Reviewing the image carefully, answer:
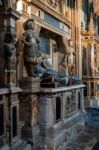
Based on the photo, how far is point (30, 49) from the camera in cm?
697

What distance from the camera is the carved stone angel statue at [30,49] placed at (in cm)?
698

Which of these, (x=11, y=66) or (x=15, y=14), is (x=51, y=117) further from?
(x=15, y=14)

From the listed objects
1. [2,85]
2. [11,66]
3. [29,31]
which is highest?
[29,31]

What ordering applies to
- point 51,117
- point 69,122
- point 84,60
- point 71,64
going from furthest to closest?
point 84,60, point 71,64, point 69,122, point 51,117

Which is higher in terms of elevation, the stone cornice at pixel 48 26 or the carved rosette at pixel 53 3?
the carved rosette at pixel 53 3

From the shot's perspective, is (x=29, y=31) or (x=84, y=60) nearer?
(x=29, y=31)

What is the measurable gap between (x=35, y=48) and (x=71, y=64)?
4253mm

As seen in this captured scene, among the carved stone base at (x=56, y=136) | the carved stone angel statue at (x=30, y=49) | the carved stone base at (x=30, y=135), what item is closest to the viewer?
the carved stone base at (x=30, y=135)

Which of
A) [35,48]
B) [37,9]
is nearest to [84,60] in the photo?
[37,9]

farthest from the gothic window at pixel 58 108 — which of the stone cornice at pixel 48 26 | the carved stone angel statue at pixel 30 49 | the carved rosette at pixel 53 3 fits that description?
the carved rosette at pixel 53 3

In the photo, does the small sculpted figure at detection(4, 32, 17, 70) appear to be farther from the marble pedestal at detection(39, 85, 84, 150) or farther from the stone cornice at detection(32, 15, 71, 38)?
the stone cornice at detection(32, 15, 71, 38)

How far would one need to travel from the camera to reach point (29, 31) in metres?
7.08

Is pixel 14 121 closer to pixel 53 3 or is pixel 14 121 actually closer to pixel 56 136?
pixel 56 136

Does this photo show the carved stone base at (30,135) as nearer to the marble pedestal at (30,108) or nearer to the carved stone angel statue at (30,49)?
the marble pedestal at (30,108)
